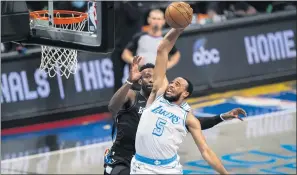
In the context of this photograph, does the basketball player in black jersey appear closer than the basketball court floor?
Yes

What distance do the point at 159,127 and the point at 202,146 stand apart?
1.58 feet

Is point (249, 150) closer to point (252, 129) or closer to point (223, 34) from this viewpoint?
point (252, 129)

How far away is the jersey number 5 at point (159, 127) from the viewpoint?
9.26 m

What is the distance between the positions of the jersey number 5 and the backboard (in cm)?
103

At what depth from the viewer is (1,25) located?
986 centimetres

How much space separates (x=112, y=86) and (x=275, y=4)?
Answer: 4.77m

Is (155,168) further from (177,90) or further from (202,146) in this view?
(177,90)

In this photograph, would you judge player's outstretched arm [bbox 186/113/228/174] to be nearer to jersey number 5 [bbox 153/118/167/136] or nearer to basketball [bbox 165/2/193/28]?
jersey number 5 [bbox 153/118/167/136]

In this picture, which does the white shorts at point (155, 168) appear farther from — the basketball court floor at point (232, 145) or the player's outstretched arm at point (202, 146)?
the basketball court floor at point (232, 145)

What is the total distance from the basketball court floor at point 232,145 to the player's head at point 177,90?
452 cm

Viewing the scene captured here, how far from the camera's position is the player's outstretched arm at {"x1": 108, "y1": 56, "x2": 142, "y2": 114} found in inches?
380

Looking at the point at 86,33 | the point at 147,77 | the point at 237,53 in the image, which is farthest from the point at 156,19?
the point at 86,33

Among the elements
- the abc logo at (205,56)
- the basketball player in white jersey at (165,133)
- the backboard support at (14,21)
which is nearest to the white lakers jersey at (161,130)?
the basketball player in white jersey at (165,133)

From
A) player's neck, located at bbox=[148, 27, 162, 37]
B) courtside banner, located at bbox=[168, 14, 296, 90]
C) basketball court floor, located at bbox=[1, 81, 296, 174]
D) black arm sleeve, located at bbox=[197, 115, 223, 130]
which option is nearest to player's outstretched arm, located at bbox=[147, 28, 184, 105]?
black arm sleeve, located at bbox=[197, 115, 223, 130]
